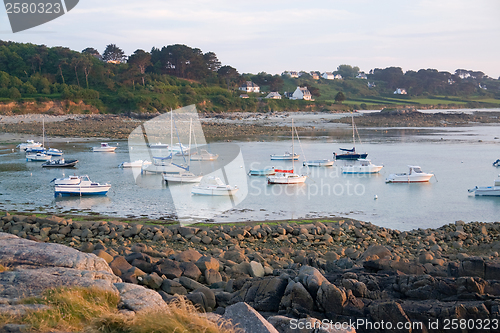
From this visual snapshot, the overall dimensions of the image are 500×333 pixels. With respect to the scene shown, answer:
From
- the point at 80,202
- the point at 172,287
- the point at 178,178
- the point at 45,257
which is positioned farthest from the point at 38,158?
the point at 45,257

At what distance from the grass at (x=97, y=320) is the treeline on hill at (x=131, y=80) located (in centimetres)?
7349

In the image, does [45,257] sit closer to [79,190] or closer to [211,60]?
[79,190]

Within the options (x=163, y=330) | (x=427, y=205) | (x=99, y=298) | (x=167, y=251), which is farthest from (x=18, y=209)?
(x=427, y=205)

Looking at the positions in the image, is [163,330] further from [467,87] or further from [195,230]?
[467,87]

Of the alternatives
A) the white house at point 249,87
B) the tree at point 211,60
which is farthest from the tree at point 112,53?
the white house at point 249,87

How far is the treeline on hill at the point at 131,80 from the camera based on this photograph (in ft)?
279

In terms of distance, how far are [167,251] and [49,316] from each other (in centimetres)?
714

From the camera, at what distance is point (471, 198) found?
24938mm

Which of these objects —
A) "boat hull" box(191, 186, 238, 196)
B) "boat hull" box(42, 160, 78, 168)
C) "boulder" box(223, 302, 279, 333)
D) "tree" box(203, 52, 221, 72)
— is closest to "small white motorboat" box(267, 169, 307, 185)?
"boat hull" box(191, 186, 238, 196)

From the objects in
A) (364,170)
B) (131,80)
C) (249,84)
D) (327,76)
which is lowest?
(364,170)

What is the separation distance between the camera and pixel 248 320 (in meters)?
5.18

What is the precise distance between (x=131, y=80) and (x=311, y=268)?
312 feet

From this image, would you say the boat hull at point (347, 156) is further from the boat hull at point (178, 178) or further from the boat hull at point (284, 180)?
the boat hull at point (178, 178)

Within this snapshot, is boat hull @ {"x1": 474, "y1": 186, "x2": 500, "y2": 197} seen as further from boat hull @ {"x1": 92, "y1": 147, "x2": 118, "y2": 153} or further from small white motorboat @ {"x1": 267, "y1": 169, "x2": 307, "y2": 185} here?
boat hull @ {"x1": 92, "y1": 147, "x2": 118, "y2": 153}
